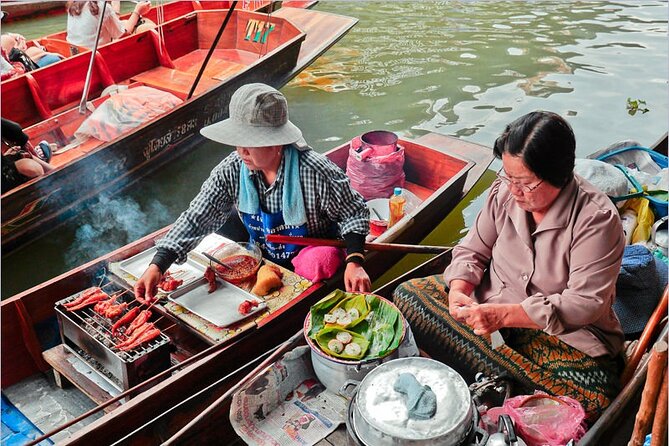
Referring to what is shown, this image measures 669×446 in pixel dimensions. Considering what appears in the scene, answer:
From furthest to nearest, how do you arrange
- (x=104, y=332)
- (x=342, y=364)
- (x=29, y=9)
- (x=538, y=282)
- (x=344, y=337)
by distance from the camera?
1. (x=29, y=9)
2. (x=104, y=332)
3. (x=344, y=337)
4. (x=342, y=364)
5. (x=538, y=282)

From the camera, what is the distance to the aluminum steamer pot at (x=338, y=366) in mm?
2676

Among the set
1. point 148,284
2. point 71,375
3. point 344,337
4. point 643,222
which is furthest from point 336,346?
point 643,222

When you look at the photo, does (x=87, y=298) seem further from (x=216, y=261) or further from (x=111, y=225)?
(x=111, y=225)

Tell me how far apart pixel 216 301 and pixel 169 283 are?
0.29 metres

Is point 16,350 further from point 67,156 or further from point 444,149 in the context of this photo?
point 444,149

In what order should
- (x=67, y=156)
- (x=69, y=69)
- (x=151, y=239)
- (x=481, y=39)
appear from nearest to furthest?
(x=151, y=239) → (x=67, y=156) → (x=69, y=69) → (x=481, y=39)

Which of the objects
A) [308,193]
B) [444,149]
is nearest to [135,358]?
[308,193]

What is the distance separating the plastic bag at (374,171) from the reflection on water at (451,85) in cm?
71

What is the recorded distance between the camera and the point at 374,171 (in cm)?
484

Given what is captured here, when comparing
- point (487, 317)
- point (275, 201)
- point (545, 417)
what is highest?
point (275, 201)

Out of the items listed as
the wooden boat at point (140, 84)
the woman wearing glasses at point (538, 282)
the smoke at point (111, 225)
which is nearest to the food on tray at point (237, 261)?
the woman wearing glasses at point (538, 282)

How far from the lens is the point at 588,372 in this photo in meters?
2.55

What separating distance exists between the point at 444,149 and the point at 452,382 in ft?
10.4

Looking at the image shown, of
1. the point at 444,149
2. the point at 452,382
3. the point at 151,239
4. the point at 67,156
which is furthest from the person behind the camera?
the point at 67,156
